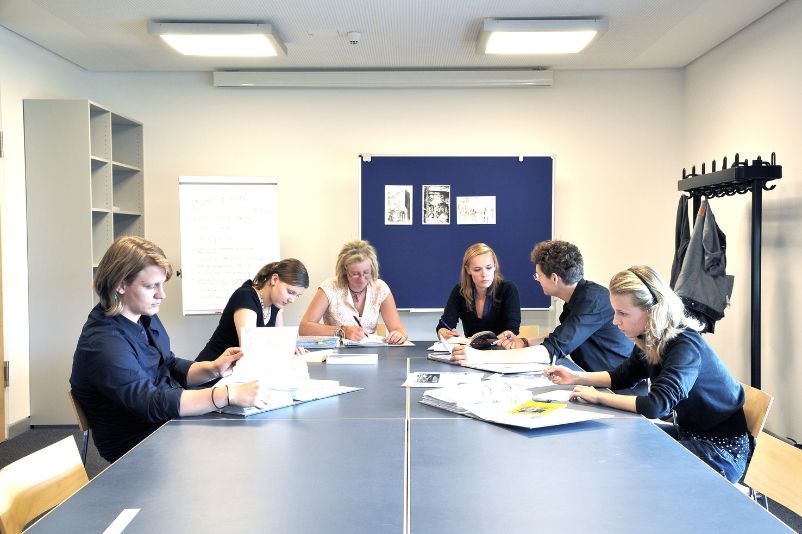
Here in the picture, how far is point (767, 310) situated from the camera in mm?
4715

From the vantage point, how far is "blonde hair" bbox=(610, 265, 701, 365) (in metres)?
2.45

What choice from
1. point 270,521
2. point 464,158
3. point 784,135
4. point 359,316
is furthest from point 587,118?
→ point 270,521

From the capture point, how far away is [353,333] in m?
3.96

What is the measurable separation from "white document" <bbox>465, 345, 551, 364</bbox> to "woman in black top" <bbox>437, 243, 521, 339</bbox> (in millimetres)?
865

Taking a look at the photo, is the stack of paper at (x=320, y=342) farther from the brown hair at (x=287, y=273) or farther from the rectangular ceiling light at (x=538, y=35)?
the rectangular ceiling light at (x=538, y=35)

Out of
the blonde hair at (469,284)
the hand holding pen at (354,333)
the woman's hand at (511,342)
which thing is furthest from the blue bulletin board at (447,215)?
the woman's hand at (511,342)

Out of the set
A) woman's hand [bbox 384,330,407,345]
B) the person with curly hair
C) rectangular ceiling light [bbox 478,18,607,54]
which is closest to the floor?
woman's hand [bbox 384,330,407,345]

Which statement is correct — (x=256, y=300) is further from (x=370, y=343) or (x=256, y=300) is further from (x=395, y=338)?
(x=395, y=338)

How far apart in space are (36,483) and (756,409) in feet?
7.32

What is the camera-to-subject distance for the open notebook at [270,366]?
2.32 meters

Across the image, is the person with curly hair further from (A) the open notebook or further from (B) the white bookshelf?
(B) the white bookshelf

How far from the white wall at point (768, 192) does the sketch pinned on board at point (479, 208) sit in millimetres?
1713

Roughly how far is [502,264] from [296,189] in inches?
73.8

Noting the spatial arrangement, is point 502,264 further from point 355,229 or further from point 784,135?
point 784,135
